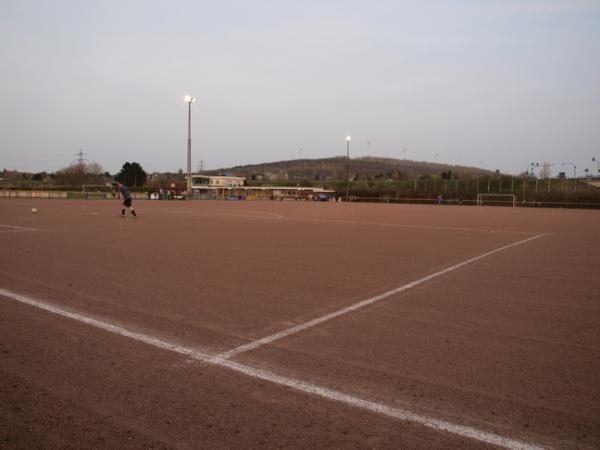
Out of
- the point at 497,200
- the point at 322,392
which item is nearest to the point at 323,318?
the point at 322,392

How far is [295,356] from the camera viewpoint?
4285 millimetres

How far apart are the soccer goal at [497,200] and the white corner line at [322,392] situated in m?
61.2

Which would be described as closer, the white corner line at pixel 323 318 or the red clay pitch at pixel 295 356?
the red clay pitch at pixel 295 356

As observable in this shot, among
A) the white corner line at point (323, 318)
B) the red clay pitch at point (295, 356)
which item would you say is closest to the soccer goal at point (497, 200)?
the red clay pitch at point (295, 356)

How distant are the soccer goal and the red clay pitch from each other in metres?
55.5

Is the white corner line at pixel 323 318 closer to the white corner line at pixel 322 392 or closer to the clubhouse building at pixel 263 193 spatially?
the white corner line at pixel 322 392

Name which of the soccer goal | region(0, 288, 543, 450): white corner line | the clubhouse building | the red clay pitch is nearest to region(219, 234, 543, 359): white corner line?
the red clay pitch

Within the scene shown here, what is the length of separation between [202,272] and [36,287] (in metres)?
2.72

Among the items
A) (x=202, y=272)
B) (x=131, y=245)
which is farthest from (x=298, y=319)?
(x=131, y=245)

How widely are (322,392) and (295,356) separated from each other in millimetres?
776

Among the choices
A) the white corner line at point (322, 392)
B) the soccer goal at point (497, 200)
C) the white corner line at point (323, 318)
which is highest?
the soccer goal at point (497, 200)

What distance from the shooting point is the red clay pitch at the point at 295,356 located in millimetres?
3047

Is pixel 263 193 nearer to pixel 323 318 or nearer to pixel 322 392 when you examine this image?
pixel 323 318

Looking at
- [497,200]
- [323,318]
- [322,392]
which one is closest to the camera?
[322,392]
